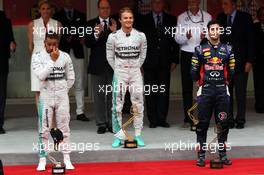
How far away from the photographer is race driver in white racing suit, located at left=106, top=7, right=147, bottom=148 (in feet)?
34.8

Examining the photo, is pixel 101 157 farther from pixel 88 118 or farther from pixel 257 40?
pixel 257 40

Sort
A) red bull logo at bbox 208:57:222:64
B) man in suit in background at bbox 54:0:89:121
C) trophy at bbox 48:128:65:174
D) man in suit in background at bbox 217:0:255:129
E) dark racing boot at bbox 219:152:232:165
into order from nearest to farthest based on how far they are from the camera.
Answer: trophy at bbox 48:128:65:174 → red bull logo at bbox 208:57:222:64 → dark racing boot at bbox 219:152:232:165 → man in suit in background at bbox 217:0:255:129 → man in suit in background at bbox 54:0:89:121

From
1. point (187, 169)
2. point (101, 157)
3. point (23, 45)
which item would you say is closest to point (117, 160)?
point (101, 157)

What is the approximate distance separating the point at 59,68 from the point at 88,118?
3.21m

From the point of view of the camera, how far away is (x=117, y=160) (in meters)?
10.6

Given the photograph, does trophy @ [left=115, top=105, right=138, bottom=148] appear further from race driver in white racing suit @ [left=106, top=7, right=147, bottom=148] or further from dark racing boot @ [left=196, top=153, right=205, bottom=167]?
dark racing boot @ [left=196, top=153, right=205, bottom=167]

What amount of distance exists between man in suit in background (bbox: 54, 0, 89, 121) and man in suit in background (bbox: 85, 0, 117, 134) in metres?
0.73

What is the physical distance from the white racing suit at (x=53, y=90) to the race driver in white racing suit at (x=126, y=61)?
936 millimetres

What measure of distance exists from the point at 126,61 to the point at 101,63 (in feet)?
3.06

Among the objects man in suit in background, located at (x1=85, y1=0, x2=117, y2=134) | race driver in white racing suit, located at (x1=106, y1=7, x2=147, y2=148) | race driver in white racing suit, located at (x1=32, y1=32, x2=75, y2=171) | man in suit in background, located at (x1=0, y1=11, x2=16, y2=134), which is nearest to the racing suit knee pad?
race driver in white racing suit, located at (x1=106, y1=7, x2=147, y2=148)

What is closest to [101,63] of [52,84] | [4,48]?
[4,48]

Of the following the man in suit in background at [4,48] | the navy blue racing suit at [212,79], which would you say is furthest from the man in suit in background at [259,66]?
the man in suit in background at [4,48]

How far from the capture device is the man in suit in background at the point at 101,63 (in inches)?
444

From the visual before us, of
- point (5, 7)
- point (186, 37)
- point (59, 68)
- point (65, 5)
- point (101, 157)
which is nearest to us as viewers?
point (59, 68)
